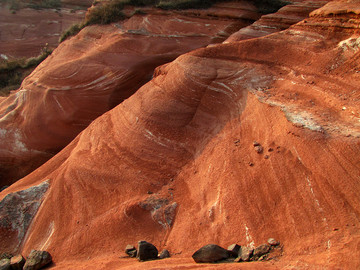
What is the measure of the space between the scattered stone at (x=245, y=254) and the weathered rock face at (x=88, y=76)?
7784mm

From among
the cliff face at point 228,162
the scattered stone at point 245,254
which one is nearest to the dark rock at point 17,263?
the cliff face at point 228,162

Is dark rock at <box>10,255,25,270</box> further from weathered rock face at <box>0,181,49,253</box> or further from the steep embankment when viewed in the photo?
the steep embankment

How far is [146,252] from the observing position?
4012 millimetres

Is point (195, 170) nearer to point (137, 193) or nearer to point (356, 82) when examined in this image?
point (137, 193)

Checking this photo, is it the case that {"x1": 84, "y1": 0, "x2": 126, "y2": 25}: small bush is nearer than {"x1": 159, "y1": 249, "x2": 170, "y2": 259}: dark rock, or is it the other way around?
{"x1": 159, "y1": 249, "x2": 170, "y2": 259}: dark rock

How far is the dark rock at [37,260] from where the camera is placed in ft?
14.2

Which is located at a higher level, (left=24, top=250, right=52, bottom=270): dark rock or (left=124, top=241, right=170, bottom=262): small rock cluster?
(left=124, top=241, right=170, bottom=262): small rock cluster

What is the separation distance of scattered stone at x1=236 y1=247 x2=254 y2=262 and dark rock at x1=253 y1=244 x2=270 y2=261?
0.06 m

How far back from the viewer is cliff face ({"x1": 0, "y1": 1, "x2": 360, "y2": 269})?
374cm

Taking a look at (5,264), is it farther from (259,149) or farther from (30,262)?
(259,149)

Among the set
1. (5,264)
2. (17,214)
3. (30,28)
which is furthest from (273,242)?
(30,28)

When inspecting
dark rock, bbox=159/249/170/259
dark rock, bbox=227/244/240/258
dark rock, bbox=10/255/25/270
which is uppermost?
dark rock, bbox=227/244/240/258

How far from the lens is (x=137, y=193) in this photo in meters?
5.31

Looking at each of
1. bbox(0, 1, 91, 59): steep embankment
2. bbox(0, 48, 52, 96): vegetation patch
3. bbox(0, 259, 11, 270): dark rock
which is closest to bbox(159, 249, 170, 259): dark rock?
bbox(0, 259, 11, 270): dark rock
